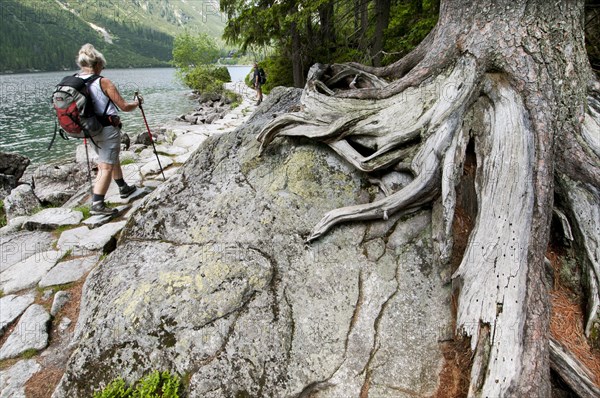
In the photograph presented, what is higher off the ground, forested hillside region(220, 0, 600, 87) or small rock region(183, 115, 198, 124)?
forested hillside region(220, 0, 600, 87)

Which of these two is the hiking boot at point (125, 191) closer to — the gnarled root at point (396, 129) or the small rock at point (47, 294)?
the small rock at point (47, 294)

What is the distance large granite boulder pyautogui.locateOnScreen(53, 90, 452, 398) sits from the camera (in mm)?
2408

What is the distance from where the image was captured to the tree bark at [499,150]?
2182mm

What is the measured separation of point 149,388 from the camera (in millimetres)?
2389

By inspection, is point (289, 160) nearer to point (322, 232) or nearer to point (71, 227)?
point (322, 232)

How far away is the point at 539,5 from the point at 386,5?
280 inches

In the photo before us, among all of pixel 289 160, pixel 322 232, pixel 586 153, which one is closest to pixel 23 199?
pixel 289 160

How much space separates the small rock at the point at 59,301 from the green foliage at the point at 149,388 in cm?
168

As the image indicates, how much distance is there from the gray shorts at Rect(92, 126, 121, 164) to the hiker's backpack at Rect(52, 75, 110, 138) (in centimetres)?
27

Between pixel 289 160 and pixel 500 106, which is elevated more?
pixel 500 106

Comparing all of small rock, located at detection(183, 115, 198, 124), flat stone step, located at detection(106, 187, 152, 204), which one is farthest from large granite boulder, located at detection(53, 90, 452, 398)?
small rock, located at detection(183, 115, 198, 124)

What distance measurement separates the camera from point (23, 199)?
700 centimetres

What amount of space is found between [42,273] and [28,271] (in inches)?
9.8

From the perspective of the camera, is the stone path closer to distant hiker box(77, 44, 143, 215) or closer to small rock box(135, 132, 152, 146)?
distant hiker box(77, 44, 143, 215)
